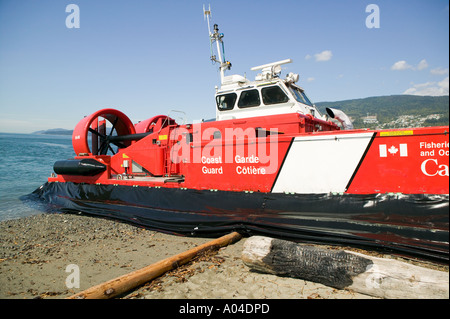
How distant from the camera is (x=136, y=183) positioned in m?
6.82

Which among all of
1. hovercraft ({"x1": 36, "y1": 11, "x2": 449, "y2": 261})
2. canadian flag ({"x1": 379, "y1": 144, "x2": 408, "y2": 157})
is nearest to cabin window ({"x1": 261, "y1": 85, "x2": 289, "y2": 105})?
hovercraft ({"x1": 36, "y1": 11, "x2": 449, "y2": 261})

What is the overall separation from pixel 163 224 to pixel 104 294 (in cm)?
322

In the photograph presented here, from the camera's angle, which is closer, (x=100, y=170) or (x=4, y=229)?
(x=4, y=229)

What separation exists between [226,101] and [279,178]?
9.87 ft

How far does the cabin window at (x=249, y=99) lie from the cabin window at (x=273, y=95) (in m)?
0.16

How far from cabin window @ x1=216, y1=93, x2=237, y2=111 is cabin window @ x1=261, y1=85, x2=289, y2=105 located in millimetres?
765

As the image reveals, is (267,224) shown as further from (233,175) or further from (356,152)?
(356,152)

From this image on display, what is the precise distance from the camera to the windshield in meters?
6.75

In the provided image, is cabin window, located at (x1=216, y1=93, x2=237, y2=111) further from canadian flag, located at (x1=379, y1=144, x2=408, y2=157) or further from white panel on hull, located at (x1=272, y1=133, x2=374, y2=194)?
canadian flag, located at (x1=379, y1=144, x2=408, y2=157)

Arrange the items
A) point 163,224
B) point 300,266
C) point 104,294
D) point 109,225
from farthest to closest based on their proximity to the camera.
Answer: point 109,225
point 163,224
point 300,266
point 104,294

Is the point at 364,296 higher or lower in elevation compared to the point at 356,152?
lower

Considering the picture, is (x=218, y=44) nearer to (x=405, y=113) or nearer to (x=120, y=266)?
(x=120, y=266)

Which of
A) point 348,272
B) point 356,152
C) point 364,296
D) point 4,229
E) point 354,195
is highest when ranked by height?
point 356,152

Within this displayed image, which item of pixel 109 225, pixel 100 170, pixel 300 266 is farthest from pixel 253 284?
pixel 100 170
